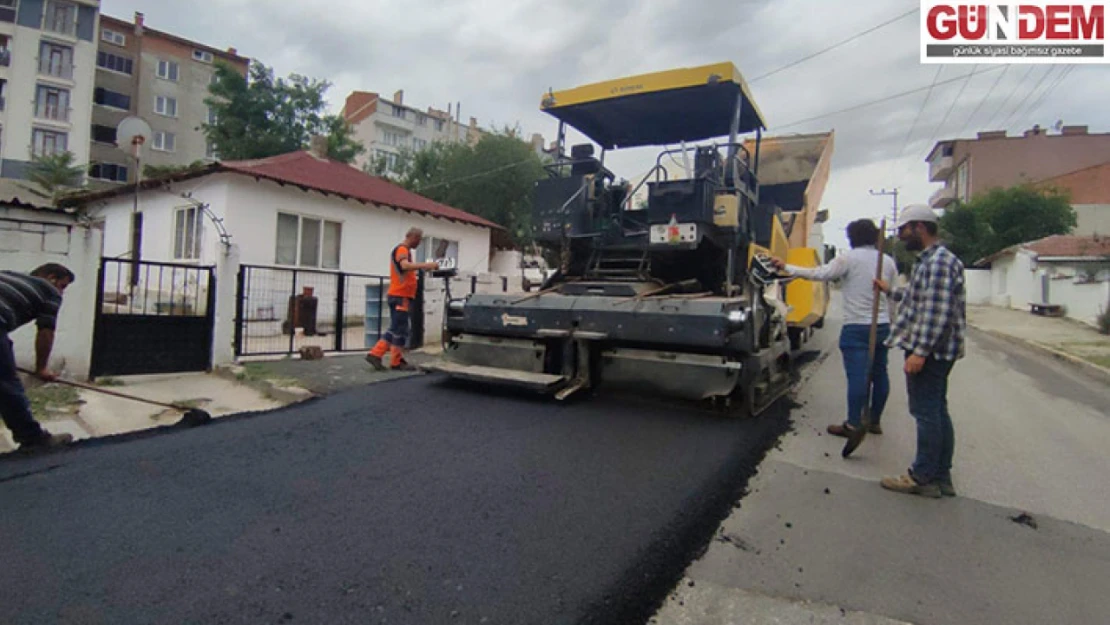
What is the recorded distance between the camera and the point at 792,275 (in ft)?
13.9

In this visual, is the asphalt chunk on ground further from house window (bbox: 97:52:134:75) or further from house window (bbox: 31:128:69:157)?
house window (bbox: 97:52:134:75)

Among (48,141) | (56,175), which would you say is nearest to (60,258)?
(56,175)

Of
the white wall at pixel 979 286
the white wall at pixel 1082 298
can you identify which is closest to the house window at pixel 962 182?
the white wall at pixel 979 286

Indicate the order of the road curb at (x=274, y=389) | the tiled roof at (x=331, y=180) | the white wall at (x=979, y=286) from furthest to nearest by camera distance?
1. the white wall at (x=979, y=286)
2. the tiled roof at (x=331, y=180)
3. the road curb at (x=274, y=389)

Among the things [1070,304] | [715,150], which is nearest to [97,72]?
[715,150]

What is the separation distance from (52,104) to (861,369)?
1735 inches

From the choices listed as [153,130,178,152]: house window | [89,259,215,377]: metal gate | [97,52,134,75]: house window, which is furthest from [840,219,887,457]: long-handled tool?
[97,52,134,75]: house window

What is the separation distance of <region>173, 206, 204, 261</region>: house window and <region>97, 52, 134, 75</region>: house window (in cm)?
3445

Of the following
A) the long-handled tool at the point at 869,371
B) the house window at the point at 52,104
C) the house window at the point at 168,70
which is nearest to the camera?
the long-handled tool at the point at 869,371

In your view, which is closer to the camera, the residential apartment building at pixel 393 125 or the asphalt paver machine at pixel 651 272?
the asphalt paver machine at pixel 651 272

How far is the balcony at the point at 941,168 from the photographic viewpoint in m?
43.3

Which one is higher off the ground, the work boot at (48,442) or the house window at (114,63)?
the house window at (114,63)

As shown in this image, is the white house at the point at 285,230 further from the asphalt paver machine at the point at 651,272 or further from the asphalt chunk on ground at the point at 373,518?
the asphalt chunk on ground at the point at 373,518

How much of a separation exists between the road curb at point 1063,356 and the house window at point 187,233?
1457 centimetres
